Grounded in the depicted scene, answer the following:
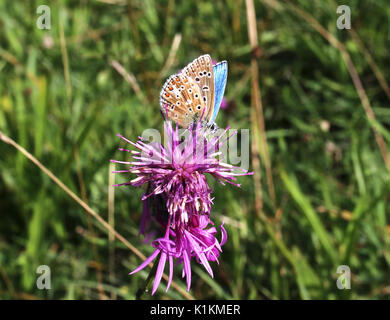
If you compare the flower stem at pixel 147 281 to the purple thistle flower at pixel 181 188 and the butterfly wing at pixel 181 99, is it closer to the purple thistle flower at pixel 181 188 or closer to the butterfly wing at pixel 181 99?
the purple thistle flower at pixel 181 188

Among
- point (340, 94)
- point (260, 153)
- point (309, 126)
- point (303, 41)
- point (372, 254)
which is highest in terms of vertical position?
point (303, 41)

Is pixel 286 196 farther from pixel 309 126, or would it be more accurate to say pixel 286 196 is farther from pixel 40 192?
pixel 40 192

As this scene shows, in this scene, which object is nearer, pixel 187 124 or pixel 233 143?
pixel 187 124

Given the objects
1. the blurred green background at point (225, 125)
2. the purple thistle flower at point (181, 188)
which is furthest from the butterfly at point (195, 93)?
the blurred green background at point (225, 125)

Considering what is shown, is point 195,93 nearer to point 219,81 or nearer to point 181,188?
point 219,81

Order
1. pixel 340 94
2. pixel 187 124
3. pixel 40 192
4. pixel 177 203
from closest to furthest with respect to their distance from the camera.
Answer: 1. pixel 177 203
2. pixel 187 124
3. pixel 40 192
4. pixel 340 94

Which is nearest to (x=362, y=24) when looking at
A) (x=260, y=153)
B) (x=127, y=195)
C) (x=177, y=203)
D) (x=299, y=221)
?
(x=260, y=153)

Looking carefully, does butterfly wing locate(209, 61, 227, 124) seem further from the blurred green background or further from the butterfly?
the blurred green background
